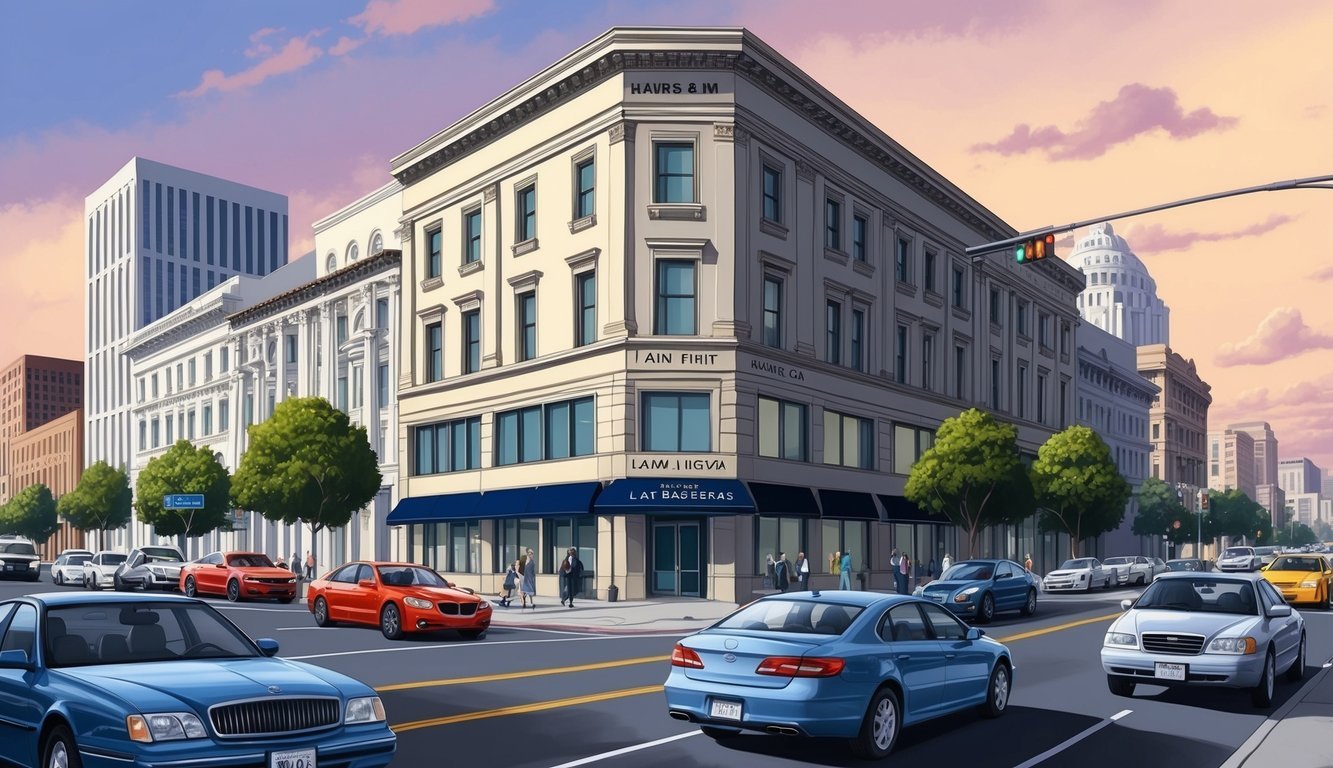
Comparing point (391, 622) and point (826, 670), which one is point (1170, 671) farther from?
point (391, 622)

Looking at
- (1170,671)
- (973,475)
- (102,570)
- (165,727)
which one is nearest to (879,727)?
(1170,671)

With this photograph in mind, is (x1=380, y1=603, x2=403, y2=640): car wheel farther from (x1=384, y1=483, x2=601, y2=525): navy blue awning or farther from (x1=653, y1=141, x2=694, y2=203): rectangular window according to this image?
(x1=653, y1=141, x2=694, y2=203): rectangular window

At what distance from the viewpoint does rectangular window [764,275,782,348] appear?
44.1 meters

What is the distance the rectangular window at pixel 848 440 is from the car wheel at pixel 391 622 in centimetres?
2483

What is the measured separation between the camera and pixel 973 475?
47531mm

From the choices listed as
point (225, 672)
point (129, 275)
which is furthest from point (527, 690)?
point (129, 275)

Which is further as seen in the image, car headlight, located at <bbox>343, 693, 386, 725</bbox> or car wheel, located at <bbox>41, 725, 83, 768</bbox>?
car headlight, located at <bbox>343, 693, 386, 725</bbox>

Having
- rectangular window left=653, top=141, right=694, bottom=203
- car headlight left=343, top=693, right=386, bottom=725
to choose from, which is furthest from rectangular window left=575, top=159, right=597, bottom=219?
car headlight left=343, top=693, right=386, bottom=725

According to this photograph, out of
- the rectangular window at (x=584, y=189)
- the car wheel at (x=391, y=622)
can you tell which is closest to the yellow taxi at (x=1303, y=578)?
the car wheel at (x=391, y=622)

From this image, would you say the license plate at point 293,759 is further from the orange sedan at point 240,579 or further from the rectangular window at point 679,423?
the rectangular window at point 679,423

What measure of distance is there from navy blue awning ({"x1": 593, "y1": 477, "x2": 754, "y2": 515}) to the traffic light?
19731 mm

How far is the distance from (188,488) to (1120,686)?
207ft

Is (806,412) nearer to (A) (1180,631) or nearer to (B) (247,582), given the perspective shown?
(B) (247,582)

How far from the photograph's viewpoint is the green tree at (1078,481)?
200 feet
